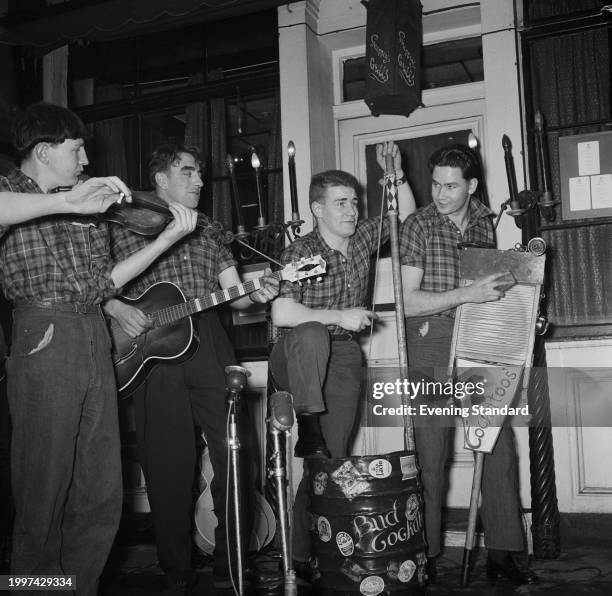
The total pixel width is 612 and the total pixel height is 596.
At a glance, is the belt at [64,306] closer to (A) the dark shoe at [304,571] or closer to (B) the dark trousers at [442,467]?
(A) the dark shoe at [304,571]

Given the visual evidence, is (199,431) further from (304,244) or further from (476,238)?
(476,238)

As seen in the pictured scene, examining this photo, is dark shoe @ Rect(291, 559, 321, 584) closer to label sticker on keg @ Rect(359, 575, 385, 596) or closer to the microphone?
label sticker on keg @ Rect(359, 575, 385, 596)

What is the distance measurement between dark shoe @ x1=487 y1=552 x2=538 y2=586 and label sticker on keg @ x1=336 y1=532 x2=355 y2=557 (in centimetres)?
88

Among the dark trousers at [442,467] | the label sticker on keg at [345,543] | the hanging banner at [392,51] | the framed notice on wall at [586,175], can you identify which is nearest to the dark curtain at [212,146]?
the hanging banner at [392,51]

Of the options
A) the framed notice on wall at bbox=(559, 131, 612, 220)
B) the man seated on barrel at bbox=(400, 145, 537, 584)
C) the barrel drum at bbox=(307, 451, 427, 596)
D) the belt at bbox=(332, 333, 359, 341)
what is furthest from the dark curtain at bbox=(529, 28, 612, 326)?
the barrel drum at bbox=(307, 451, 427, 596)

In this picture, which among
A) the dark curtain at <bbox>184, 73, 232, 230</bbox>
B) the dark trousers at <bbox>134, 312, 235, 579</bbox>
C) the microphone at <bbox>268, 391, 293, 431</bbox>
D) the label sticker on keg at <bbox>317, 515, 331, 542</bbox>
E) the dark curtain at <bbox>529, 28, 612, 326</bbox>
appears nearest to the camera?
the microphone at <bbox>268, 391, 293, 431</bbox>

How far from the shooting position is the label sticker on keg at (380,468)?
9.17ft

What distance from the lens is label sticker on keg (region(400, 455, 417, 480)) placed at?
2.86 meters

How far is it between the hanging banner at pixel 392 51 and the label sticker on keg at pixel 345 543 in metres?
2.63

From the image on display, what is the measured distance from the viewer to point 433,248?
3.46 m

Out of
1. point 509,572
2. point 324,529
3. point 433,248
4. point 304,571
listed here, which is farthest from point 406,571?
point 433,248

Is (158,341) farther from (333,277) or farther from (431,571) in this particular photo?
(431,571)

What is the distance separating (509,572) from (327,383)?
1.17 m

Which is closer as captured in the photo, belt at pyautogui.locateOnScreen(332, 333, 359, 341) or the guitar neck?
belt at pyautogui.locateOnScreen(332, 333, 359, 341)
